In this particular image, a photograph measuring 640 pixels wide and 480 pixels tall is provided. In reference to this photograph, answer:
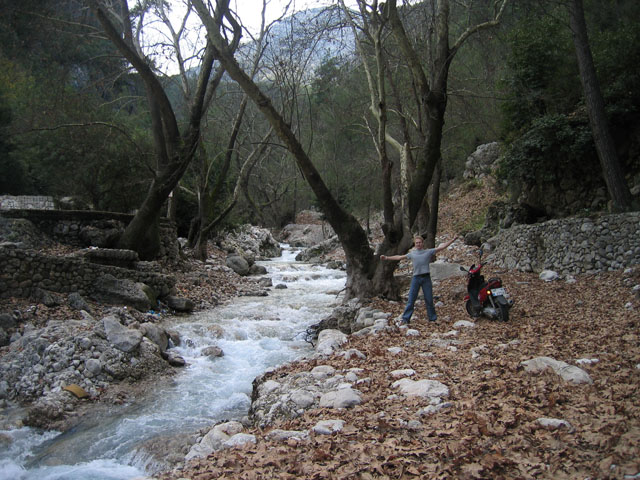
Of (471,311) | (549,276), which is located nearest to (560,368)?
(471,311)

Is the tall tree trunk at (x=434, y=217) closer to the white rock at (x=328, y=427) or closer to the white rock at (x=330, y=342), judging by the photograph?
the white rock at (x=330, y=342)

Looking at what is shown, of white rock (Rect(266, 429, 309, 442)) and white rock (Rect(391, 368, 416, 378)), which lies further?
white rock (Rect(391, 368, 416, 378))

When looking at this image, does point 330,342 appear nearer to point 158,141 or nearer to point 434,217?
point 434,217

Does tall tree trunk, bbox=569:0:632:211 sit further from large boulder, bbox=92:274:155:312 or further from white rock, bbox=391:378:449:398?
large boulder, bbox=92:274:155:312

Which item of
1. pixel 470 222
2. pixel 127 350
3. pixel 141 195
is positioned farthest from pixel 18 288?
pixel 470 222

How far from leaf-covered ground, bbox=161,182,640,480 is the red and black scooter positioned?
1006mm

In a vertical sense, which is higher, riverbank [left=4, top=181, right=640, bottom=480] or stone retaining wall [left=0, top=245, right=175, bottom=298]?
stone retaining wall [left=0, top=245, right=175, bottom=298]

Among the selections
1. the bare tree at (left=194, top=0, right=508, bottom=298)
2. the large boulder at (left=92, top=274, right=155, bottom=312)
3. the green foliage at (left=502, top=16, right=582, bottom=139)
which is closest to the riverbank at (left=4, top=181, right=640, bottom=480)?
the bare tree at (left=194, top=0, right=508, bottom=298)

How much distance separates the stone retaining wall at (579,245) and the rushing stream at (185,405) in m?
5.50

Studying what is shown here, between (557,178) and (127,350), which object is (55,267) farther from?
(557,178)

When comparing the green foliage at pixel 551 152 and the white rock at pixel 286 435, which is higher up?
the green foliage at pixel 551 152

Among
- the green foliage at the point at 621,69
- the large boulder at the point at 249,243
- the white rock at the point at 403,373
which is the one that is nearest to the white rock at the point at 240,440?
the white rock at the point at 403,373

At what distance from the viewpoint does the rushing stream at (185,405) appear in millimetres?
4195

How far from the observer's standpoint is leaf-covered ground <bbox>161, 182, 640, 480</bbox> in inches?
104
